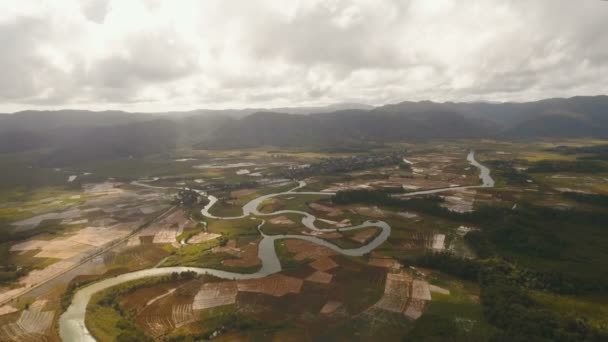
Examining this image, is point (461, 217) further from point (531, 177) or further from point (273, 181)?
point (273, 181)

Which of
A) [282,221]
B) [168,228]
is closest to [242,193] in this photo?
[168,228]

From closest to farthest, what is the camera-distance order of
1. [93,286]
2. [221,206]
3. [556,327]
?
[556,327] → [93,286] → [221,206]

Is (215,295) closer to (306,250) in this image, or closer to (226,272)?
(226,272)

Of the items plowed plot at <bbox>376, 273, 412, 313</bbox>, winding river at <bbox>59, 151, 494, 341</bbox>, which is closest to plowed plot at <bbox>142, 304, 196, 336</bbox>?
winding river at <bbox>59, 151, 494, 341</bbox>

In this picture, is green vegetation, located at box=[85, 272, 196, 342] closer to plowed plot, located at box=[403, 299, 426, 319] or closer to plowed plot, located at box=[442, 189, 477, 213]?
plowed plot, located at box=[403, 299, 426, 319]

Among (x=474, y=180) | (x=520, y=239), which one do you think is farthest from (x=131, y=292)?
(x=474, y=180)
